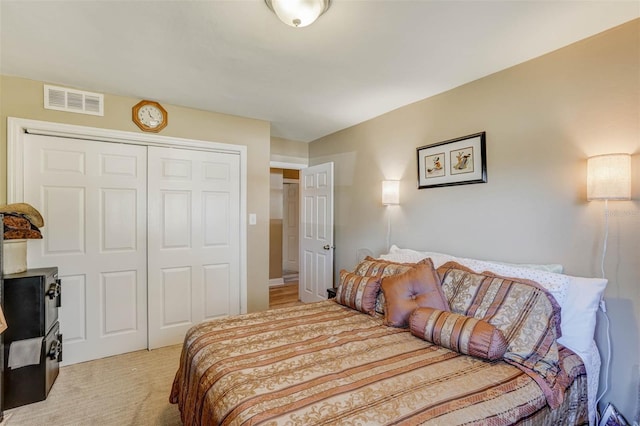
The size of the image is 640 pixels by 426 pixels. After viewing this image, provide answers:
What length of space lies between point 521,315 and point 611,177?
906 millimetres

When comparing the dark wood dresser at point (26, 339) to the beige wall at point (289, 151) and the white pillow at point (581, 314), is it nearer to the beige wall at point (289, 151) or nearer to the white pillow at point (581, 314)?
the beige wall at point (289, 151)

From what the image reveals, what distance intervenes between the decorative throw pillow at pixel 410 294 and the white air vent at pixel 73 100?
285cm

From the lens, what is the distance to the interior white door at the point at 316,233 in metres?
3.77

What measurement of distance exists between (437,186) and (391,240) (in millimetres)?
743

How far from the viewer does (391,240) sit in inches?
123

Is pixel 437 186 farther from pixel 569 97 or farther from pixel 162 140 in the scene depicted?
pixel 162 140

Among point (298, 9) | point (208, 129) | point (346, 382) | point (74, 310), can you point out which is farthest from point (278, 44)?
point (74, 310)

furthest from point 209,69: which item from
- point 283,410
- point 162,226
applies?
point 283,410

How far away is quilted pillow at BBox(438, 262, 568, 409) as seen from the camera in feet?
4.54

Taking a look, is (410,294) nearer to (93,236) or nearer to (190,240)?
(190,240)

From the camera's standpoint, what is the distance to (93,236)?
8.77ft

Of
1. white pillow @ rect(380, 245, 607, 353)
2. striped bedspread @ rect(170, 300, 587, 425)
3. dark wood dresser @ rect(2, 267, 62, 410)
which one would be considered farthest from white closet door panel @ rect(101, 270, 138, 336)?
white pillow @ rect(380, 245, 607, 353)

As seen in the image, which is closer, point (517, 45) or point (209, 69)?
point (517, 45)

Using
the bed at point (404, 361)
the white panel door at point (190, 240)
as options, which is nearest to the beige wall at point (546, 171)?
the bed at point (404, 361)
